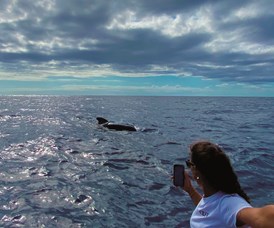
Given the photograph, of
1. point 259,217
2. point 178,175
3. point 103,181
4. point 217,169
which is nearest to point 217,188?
point 217,169

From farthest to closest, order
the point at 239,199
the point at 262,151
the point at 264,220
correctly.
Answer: the point at 262,151, the point at 239,199, the point at 264,220

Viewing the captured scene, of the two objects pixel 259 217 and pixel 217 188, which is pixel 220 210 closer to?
pixel 217 188

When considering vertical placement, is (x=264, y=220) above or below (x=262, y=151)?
above

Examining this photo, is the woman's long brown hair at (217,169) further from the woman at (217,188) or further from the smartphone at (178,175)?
the smartphone at (178,175)

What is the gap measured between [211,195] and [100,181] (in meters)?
8.27

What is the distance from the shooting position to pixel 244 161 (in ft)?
49.5

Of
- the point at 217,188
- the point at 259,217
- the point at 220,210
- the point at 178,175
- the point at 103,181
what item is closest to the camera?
the point at 259,217

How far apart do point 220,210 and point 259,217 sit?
0.78 meters

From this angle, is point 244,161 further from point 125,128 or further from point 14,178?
point 125,128

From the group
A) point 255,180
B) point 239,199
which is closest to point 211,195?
point 239,199

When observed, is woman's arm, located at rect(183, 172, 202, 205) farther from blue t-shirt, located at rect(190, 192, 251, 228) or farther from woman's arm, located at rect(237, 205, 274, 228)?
woman's arm, located at rect(237, 205, 274, 228)

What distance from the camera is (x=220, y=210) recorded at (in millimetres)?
3625

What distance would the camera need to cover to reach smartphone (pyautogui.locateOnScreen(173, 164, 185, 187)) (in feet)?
16.1

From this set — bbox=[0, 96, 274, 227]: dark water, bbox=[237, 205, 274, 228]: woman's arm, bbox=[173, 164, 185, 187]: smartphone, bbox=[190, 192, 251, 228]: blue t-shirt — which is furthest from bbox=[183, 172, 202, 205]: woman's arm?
bbox=[0, 96, 274, 227]: dark water
